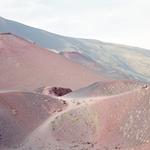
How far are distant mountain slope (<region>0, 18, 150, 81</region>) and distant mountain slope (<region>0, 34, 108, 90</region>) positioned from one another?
219ft

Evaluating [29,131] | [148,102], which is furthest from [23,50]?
[148,102]

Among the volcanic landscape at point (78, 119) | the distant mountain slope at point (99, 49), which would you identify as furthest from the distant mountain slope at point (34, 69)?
the distant mountain slope at point (99, 49)

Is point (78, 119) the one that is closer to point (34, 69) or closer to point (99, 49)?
point (34, 69)

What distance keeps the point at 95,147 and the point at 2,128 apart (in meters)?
5.86

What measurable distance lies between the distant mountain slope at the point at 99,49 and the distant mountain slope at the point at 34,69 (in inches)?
2628

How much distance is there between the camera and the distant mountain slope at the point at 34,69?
168 feet

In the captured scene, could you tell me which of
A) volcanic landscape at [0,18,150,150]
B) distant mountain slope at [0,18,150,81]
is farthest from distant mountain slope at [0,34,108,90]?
distant mountain slope at [0,18,150,81]

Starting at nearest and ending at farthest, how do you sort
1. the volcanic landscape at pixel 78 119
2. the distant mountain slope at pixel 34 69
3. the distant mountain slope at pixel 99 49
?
the volcanic landscape at pixel 78 119
the distant mountain slope at pixel 34 69
the distant mountain slope at pixel 99 49

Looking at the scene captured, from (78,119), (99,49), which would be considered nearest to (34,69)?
(78,119)

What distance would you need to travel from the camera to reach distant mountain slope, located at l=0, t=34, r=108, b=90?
51094 mm

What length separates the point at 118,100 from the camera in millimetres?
27000

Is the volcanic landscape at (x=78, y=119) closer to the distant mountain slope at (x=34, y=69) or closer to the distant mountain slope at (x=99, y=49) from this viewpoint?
the distant mountain slope at (x=34, y=69)

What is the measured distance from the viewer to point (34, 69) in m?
54.2

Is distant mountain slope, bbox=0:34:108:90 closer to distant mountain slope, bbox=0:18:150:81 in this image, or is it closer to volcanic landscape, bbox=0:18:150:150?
volcanic landscape, bbox=0:18:150:150
